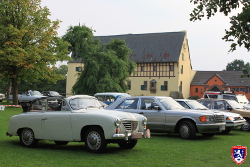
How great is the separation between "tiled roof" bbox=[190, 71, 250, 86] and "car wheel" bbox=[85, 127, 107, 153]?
77.1 metres

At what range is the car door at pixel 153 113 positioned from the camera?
52.4ft

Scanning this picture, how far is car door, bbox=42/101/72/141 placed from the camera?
11734mm

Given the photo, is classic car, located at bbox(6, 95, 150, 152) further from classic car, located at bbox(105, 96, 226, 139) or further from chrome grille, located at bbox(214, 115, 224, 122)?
chrome grille, located at bbox(214, 115, 224, 122)

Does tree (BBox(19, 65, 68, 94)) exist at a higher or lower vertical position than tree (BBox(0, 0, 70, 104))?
lower

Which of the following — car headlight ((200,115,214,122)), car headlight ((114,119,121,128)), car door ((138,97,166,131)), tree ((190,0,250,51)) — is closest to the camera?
tree ((190,0,250,51))

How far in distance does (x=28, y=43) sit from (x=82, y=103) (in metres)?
29.9

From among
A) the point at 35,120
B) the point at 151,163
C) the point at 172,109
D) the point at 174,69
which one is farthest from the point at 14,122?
the point at 174,69

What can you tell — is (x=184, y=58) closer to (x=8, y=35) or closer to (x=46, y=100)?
(x=8, y=35)

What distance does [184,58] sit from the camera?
8612cm

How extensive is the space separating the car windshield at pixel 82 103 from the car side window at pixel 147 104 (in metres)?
4.00

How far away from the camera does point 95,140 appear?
11.2 meters

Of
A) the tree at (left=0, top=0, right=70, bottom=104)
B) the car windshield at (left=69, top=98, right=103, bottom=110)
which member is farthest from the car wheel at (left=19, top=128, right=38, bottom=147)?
the tree at (left=0, top=0, right=70, bottom=104)

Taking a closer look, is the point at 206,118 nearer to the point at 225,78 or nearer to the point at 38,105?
the point at 38,105

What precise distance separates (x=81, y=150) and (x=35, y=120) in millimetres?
1774
